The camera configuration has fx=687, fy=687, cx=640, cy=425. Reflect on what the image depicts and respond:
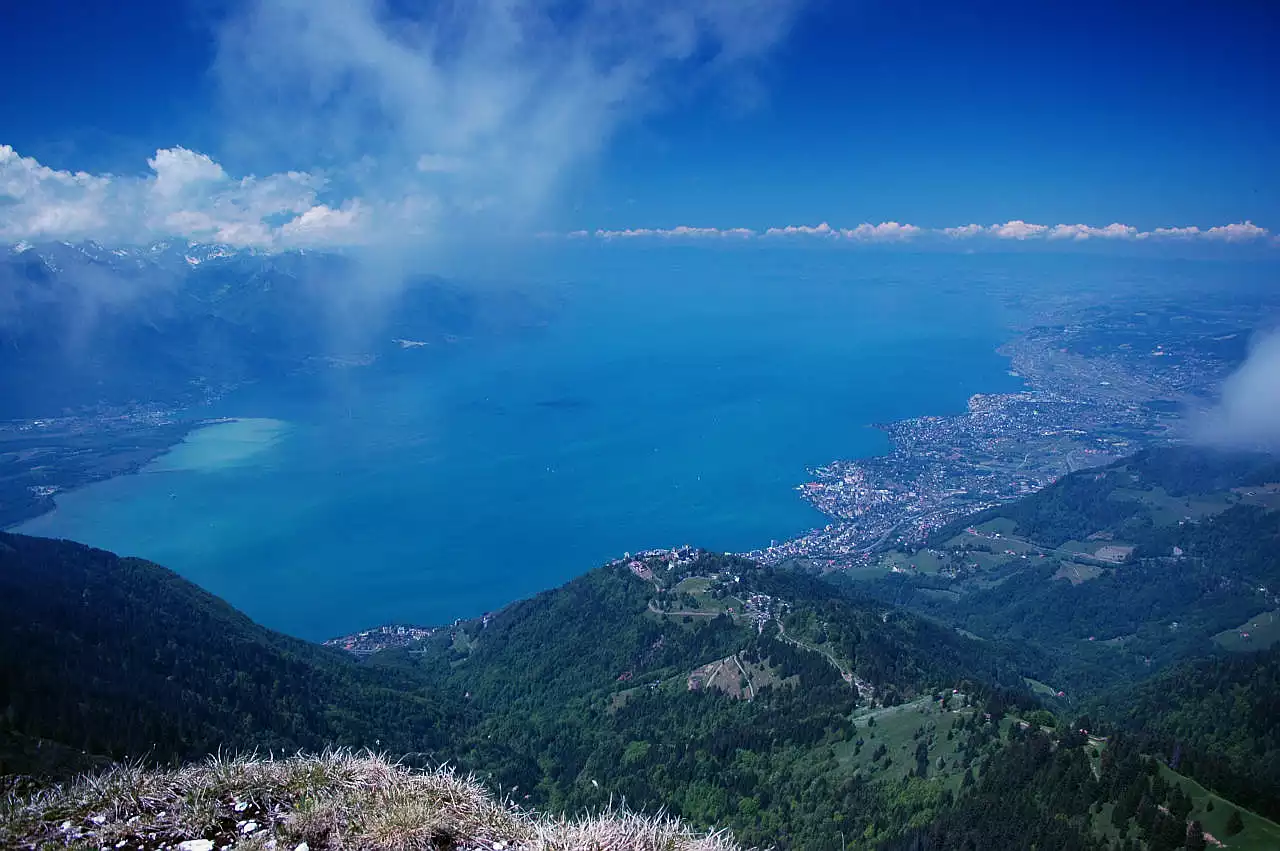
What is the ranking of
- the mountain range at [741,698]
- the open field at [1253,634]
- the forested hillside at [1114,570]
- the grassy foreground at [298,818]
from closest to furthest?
the grassy foreground at [298,818] → the mountain range at [741,698] → the open field at [1253,634] → the forested hillside at [1114,570]

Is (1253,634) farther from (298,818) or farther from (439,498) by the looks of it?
(439,498)

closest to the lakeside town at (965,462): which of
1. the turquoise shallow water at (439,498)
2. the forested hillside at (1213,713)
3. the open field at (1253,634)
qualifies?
the turquoise shallow water at (439,498)

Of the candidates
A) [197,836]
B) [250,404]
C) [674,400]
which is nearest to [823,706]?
[197,836]

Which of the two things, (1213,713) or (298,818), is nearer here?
(298,818)

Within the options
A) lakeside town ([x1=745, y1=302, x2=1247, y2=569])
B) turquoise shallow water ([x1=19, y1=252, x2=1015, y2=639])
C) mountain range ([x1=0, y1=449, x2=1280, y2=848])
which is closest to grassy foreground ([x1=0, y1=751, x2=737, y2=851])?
mountain range ([x1=0, y1=449, x2=1280, y2=848])

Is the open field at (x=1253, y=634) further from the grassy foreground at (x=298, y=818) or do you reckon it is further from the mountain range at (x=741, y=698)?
the grassy foreground at (x=298, y=818)

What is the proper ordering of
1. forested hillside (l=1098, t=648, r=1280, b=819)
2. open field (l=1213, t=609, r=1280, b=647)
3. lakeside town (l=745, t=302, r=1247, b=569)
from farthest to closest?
lakeside town (l=745, t=302, r=1247, b=569) < open field (l=1213, t=609, r=1280, b=647) < forested hillside (l=1098, t=648, r=1280, b=819)

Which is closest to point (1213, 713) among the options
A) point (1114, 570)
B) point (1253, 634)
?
point (1253, 634)

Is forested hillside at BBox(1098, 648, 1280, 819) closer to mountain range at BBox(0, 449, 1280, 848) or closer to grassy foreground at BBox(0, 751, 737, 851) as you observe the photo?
mountain range at BBox(0, 449, 1280, 848)

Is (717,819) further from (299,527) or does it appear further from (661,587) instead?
(299,527)
